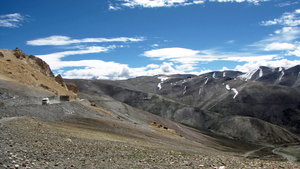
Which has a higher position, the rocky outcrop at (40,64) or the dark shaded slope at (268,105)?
the rocky outcrop at (40,64)

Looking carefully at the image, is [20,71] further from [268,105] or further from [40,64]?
[268,105]

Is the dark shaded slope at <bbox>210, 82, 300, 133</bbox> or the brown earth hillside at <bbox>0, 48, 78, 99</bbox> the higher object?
the brown earth hillside at <bbox>0, 48, 78, 99</bbox>

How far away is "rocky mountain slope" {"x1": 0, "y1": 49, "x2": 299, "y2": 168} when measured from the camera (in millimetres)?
12922

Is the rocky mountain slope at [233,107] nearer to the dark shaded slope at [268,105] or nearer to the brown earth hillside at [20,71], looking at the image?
the dark shaded slope at [268,105]

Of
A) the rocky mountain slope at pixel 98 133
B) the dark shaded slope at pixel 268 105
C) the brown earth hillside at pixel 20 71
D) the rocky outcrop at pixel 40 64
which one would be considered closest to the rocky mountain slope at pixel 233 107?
the dark shaded slope at pixel 268 105

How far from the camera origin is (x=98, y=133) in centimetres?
2661

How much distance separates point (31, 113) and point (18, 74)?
2360 centimetres

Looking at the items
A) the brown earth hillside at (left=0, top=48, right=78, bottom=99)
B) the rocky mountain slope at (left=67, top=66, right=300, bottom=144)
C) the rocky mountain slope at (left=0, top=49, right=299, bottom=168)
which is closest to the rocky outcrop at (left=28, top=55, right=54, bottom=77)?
the brown earth hillside at (left=0, top=48, right=78, bottom=99)

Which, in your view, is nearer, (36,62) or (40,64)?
(36,62)

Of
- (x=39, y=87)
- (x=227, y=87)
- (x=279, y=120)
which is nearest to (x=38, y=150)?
(x=39, y=87)

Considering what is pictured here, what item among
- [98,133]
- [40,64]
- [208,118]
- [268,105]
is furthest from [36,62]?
[268,105]

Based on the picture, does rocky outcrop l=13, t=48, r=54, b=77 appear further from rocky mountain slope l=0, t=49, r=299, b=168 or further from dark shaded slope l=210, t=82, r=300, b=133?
dark shaded slope l=210, t=82, r=300, b=133

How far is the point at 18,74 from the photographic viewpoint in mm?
50594

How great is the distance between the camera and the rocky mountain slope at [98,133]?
42.4 feet
